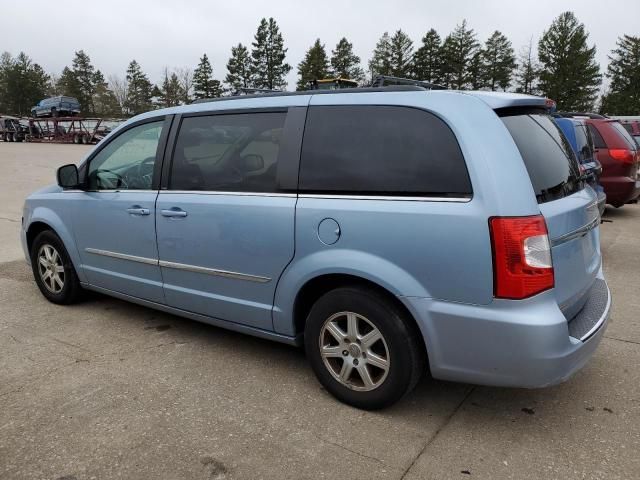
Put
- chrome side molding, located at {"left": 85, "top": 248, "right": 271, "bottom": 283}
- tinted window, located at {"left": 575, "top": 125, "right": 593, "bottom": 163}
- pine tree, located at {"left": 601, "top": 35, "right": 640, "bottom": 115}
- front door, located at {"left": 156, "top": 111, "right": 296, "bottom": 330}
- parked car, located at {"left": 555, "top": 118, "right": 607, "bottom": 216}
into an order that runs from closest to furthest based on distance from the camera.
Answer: front door, located at {"left": 156, "top": 111, "right": 296, "bottom": 330} → chrome side molding, located at {"left": 85, "top": 248, "right": 271, "bottom": 283} → parked car, located at {"left": 555, "top": 118, "right": 607, "bottom": 216} → tinted window, located at {"left": 575, "top": 125, "right": 593, "bottom": 163} → pine tree, located at {"left": 601, "top": 35, "right": 640, "bottom": 115}

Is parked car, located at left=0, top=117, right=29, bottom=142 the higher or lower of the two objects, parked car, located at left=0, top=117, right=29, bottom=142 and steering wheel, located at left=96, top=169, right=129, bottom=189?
the higher

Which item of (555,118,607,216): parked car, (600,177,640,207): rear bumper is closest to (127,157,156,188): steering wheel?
(555,118,607,216): parked car

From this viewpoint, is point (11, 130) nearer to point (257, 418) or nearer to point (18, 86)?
point (257, 418)

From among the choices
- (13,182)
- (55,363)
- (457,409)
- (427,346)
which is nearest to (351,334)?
(427,346)

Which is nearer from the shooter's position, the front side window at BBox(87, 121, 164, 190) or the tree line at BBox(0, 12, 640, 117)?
the front side window at BBox(87, 121, 164, 190)

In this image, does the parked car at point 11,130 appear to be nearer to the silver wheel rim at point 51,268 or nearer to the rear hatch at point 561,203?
the silver wheel rim at point 51,268

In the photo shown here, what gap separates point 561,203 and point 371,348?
4.01 feet

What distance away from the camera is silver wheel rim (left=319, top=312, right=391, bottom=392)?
2768mm

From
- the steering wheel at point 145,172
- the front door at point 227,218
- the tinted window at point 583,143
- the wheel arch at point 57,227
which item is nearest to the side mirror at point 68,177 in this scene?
the wheel arch at point 57,227

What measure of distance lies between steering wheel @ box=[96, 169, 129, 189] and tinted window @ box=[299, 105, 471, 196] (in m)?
1.73

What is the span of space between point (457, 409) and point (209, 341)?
1.85 meters

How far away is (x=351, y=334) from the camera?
2.83 meters

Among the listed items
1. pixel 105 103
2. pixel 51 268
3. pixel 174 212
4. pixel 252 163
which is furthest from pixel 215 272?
pixel 105 103

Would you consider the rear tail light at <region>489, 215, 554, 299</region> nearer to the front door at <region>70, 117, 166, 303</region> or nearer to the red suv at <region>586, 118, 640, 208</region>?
the front door at <region>70, 117, 166, 303</region>
